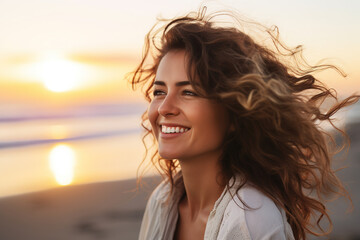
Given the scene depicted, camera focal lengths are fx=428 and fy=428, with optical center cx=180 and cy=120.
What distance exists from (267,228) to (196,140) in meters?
0.63

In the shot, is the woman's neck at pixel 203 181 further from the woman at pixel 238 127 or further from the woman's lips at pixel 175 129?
the woman's lips at pixel 175 129

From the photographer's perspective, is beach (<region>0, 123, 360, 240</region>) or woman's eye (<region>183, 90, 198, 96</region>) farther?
beach (<region>0, 123, 360, 240</region>)

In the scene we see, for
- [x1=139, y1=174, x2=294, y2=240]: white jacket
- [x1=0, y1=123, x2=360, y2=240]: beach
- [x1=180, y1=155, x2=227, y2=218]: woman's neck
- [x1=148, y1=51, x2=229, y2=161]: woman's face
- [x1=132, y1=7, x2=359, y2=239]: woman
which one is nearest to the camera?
[x1=139, y1=174, x2=294, y2=240]: white jacket

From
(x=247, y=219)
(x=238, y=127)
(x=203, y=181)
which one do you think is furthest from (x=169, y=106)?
(x=247, y=219)

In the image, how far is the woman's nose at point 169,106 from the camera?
97.4 inches

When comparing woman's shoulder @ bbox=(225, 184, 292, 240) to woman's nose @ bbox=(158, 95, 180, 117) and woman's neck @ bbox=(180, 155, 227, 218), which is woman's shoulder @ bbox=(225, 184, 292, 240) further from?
woman's nose @ bbox=(158, 95, 180, 117)

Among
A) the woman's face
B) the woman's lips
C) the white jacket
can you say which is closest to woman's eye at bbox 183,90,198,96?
the woman's face

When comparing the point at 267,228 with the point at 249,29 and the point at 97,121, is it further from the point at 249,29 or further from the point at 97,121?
the point at 97,121

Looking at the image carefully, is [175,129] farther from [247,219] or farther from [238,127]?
[247,219]

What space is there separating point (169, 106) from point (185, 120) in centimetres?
12

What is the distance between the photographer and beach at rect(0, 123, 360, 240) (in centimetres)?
468

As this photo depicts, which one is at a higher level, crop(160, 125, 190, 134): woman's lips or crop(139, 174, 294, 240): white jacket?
crop(160, 125, 190, 134): woman's lips

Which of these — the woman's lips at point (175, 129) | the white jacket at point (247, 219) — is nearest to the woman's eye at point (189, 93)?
the woman's lips at point (175, 129)

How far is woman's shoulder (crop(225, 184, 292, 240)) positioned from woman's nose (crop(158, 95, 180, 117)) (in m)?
0.58
